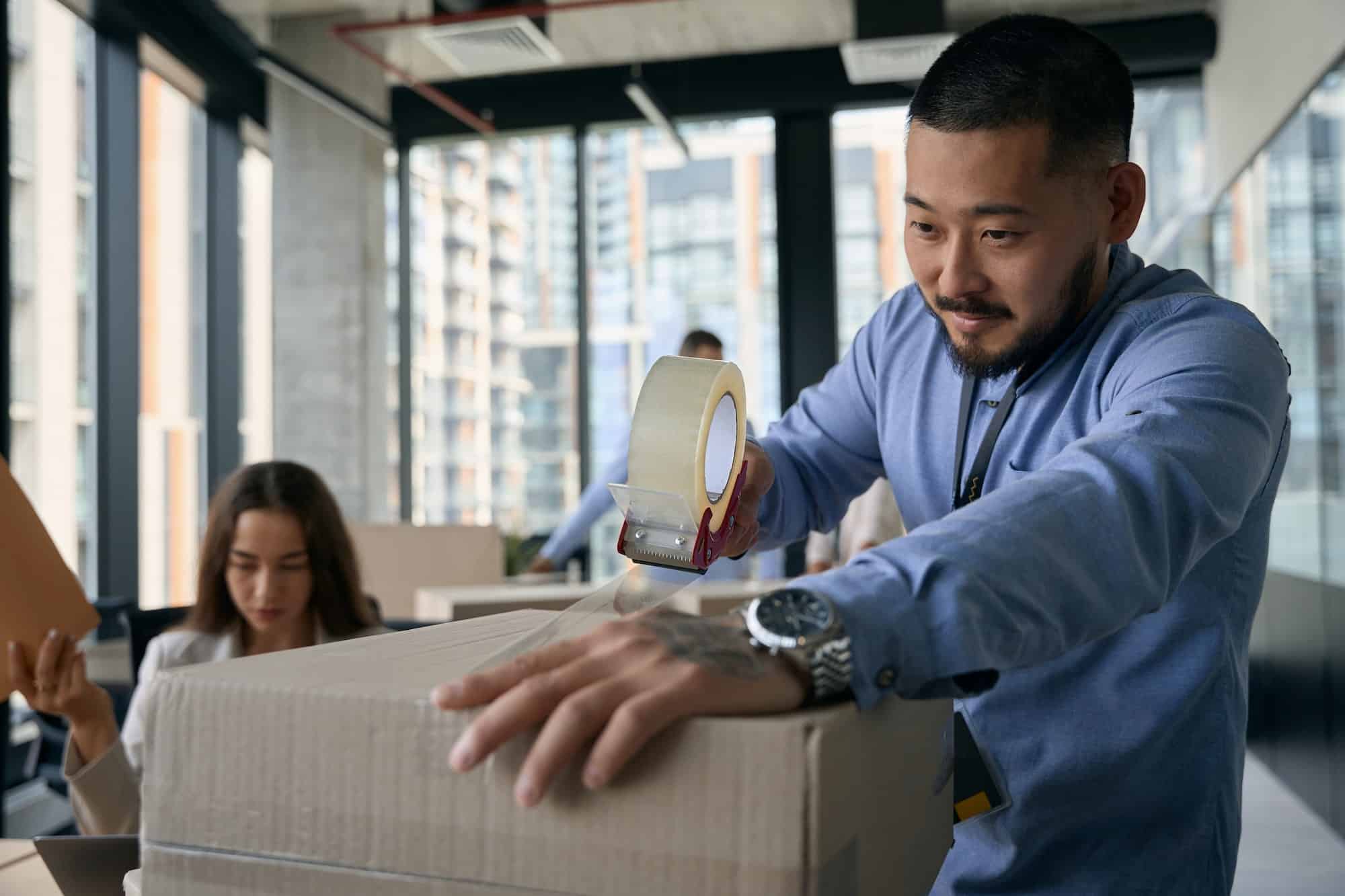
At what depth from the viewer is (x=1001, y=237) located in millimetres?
916

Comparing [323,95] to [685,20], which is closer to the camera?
[323,95]

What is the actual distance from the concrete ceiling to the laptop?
5.73m

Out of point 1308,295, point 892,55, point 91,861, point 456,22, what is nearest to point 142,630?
point 91,861

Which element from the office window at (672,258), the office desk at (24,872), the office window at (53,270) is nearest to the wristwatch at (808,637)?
the office desk at (24,872)

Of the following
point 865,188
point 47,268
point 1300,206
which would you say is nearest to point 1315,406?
point 1300,206

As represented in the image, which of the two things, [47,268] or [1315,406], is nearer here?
[1315,406]

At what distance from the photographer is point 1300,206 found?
165 inches

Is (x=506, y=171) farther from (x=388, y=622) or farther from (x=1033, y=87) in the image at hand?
(x=1033, y=87)

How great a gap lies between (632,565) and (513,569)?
18.5 feet

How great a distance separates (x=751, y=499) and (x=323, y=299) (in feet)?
19.4

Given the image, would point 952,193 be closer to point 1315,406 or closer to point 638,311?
point 1315,406

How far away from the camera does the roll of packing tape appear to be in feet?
2.27

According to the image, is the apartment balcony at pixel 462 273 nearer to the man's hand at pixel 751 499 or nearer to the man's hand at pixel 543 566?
the man's hand at pixel 543 566

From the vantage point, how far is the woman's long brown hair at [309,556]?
2426mm
